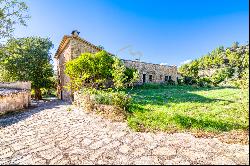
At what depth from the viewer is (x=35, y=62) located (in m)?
27.8

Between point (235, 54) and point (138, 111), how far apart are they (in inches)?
1497

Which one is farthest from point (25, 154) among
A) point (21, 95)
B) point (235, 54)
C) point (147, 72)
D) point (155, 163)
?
point (235, 54)

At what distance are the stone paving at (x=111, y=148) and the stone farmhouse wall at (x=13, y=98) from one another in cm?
754

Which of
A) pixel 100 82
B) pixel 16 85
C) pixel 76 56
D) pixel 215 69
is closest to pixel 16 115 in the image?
pixel 100 82

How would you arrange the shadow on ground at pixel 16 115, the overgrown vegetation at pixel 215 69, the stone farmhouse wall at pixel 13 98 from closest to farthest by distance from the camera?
the shadow on ground at pixel 16 115 → the stone farmhouse wall at pixel 13 98 → the overgrown vegetation at pixel 215 69

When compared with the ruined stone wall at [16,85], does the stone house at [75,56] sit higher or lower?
higher

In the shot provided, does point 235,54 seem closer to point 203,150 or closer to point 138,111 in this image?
point 138,111

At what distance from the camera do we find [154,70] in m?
33.3

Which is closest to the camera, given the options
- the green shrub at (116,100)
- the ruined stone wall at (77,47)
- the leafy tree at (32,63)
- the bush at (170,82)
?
the green shrub at (116,100)

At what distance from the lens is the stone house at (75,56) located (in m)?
21.6

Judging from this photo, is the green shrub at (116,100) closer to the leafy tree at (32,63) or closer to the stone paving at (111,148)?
the stone paving at (111,148)

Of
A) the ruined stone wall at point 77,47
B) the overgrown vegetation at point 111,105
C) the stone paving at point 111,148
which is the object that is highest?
the ruined stone wall at point 77,47

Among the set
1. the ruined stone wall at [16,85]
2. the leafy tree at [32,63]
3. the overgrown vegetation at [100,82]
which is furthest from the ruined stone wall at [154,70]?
the ruined stone wall at [16,85]

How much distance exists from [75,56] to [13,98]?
6.97m
